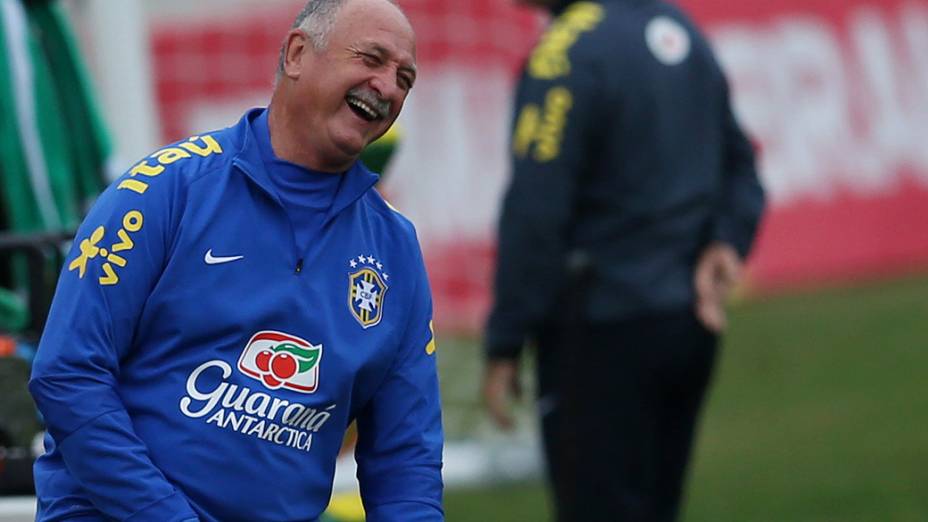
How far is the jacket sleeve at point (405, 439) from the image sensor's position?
3.29 m

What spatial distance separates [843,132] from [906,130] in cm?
68

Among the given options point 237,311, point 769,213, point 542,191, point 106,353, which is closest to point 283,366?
point 237,311

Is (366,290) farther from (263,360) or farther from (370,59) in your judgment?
(370,59)

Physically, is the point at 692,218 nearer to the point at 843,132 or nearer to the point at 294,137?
the point at 294,137

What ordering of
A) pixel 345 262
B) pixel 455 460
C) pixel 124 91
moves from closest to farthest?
pixel 345 262, pixel 124 91, pixel 455 460

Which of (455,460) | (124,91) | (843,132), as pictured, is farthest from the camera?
(843,132)

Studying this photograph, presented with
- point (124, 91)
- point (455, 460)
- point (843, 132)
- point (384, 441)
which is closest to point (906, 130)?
point (843, 132)

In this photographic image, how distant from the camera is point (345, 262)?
3174mm

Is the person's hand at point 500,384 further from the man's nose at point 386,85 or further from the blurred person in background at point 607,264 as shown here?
the man's nose at point 386,85

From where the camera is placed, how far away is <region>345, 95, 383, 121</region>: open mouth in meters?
3.08

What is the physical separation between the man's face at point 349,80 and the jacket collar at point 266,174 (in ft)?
0.27

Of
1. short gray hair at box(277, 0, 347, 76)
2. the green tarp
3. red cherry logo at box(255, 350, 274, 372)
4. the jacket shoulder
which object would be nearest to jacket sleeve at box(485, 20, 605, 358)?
the green tarp

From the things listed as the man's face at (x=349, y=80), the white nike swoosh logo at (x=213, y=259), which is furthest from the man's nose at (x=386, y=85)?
the white nike swoosh logo at (x=213, y=259)

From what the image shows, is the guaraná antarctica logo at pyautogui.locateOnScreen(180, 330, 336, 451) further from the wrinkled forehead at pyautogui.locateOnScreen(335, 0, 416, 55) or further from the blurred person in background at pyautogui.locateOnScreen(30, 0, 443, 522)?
the wrinkled forehead at pyautogui.locateOnScreen(335, 0, 416, 55)
